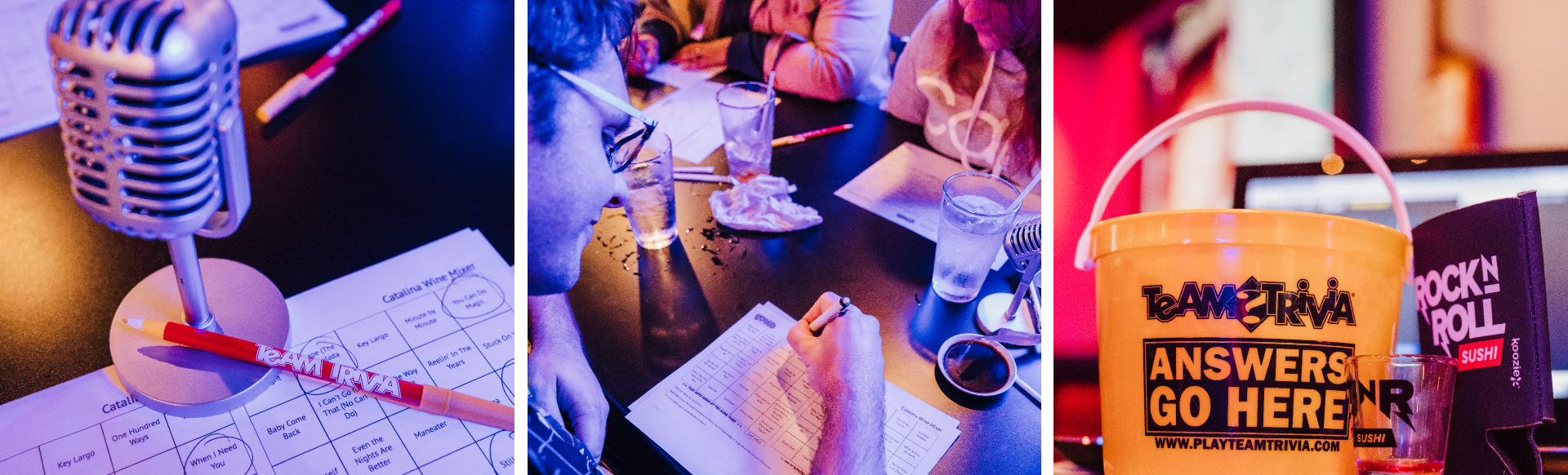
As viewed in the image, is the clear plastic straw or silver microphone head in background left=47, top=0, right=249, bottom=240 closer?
silver microphone head in background left=47, top=0, right=249, bottom=240

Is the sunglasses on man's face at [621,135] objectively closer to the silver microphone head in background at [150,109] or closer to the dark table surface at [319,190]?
the dark table surface at [319,190]

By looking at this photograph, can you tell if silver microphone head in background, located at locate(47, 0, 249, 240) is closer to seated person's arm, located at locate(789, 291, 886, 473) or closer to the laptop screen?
seated person's arm, located at locate(789, 291, 886, 473)

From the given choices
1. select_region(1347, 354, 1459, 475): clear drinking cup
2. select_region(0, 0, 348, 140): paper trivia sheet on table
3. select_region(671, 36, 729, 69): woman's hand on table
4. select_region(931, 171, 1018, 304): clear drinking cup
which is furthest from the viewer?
select_region(0, 0, 348, 140): paper trivia sheet on table

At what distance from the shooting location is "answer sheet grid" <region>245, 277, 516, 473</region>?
26.1 inches

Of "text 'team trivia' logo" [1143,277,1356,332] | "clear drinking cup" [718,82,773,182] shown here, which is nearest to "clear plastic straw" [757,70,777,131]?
"clear drinking cup" [718,82,773,182]

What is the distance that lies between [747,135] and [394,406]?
1.38 feet

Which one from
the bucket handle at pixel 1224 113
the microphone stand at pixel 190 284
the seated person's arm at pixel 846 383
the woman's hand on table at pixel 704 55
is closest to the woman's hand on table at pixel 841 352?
the seated person's arm at pixel 846 383

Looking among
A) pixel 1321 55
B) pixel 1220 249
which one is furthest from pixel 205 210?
pixel 1321 55

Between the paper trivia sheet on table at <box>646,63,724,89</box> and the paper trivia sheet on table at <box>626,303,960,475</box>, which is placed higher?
the paper trivia sheet on table at <box>646,63,724,89</box>

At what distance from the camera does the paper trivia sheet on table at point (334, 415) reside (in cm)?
65

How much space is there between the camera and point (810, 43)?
0.86 metres

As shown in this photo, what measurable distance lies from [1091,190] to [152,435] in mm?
886

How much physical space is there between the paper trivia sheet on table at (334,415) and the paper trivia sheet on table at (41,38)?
0.40 meters

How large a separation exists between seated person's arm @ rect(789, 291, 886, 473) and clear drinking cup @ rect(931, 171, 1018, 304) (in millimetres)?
93
